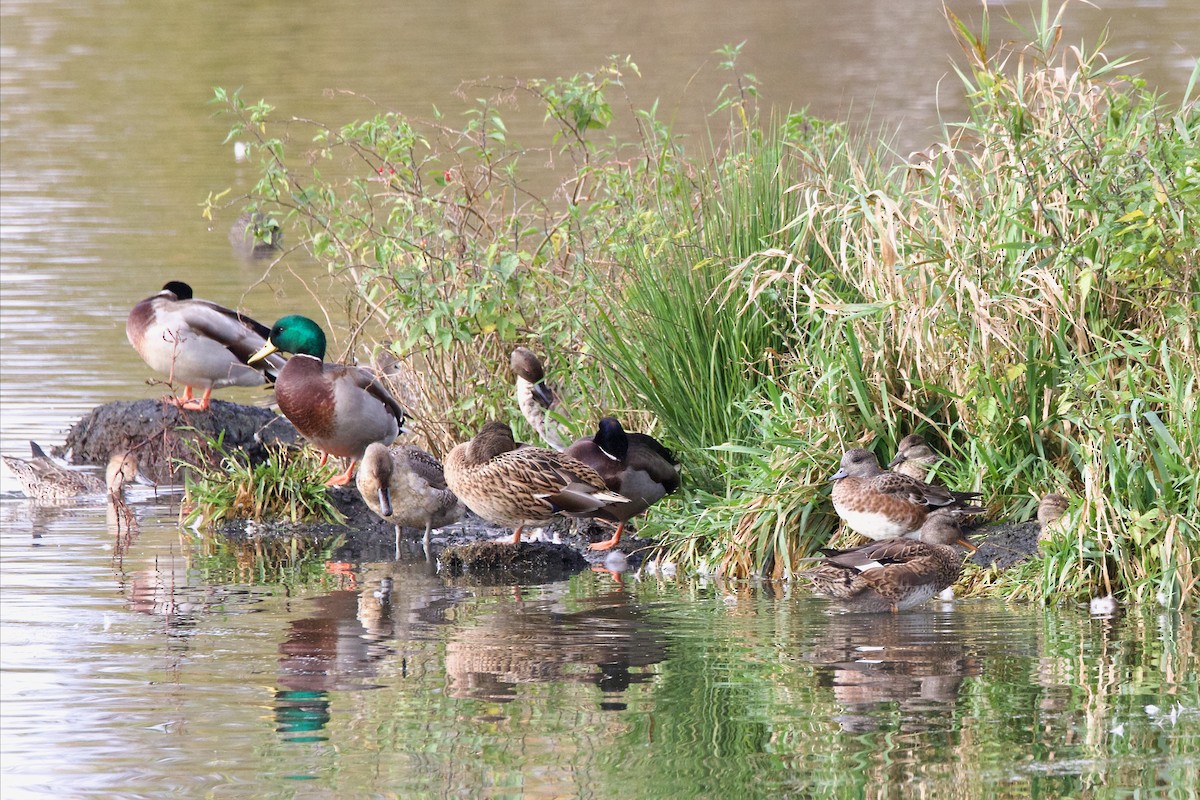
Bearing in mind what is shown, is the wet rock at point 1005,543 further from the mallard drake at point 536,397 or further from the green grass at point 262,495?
the green grass at point 262,495

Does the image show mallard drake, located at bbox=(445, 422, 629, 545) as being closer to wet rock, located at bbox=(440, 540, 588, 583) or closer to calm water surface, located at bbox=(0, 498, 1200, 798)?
wet rock, located at bbox=(440, 540, 588, 583)

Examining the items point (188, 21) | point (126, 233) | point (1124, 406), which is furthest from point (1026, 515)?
point (188, 21)

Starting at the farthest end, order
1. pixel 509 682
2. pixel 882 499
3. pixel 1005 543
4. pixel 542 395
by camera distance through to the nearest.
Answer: pixel 542 395
pixel 1005 543
pixel 882 499
pixel 509 682

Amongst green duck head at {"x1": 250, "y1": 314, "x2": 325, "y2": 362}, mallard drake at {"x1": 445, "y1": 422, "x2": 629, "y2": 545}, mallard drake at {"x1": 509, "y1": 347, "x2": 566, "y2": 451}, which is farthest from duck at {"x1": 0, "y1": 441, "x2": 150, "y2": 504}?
mallard drake at {"x1": 445, "y1": 422, "x2": 629, "y2": 545}

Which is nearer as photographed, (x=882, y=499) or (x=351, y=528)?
(x=882, y=499)

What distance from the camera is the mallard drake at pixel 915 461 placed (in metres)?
8.78

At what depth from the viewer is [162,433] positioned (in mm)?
11773

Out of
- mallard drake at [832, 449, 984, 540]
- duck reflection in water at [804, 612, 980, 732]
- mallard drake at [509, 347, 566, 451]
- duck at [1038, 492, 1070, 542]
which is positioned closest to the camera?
duck reflection in water at [804, 612, 980, 732]

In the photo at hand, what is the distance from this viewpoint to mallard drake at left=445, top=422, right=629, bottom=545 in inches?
366

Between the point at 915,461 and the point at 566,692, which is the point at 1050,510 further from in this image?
the point at 566,692

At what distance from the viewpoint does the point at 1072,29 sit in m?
36.2

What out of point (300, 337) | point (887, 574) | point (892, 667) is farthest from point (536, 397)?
point (892, 667)

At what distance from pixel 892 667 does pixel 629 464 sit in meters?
2.59

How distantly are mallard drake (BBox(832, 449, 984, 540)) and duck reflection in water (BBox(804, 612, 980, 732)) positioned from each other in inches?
22.1
